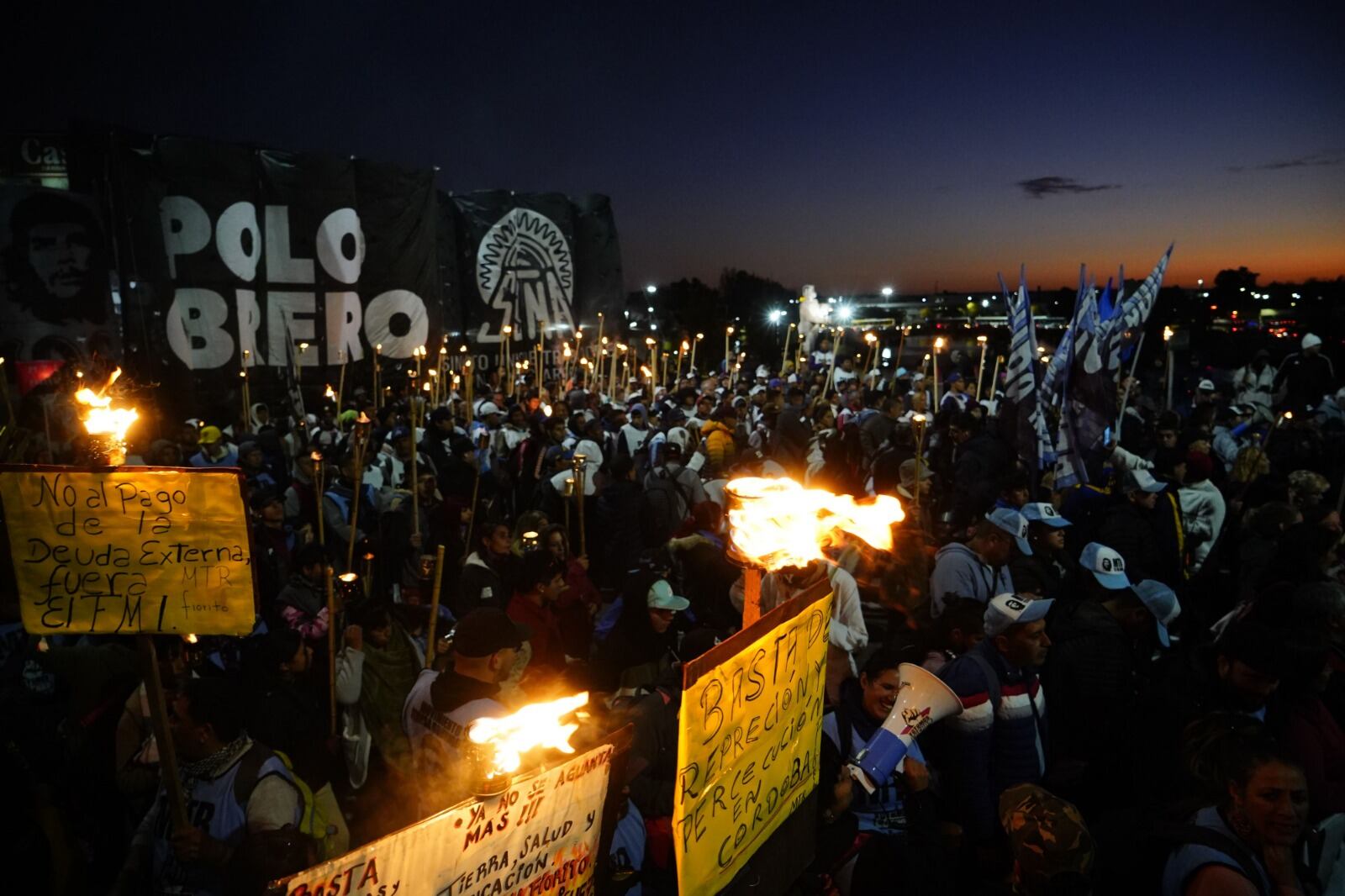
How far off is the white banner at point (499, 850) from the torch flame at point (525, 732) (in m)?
0.07

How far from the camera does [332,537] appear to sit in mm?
8086

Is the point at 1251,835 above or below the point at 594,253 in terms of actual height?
below

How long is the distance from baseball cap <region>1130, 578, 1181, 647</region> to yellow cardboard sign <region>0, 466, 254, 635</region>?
16.4 ft

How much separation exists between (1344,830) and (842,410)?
11741mm

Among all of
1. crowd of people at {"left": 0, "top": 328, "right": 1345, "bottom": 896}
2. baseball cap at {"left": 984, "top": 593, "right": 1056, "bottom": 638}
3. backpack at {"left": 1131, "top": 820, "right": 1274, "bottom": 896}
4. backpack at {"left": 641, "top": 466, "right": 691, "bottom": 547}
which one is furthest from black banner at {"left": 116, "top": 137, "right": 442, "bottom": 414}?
backpack at {"left": 1131, "top": 820, "right": 1274, "bottom": 896}

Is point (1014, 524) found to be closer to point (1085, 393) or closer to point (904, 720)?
point (904, 720)

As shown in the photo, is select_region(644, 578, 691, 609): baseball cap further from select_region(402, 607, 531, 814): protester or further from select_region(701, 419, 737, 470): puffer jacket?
select_region(701, 419, 737, 470): puffer jacket

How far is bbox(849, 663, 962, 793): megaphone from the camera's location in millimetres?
3221

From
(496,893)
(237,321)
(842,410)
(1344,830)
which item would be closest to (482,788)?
(496,893)

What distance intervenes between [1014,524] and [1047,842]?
386cm

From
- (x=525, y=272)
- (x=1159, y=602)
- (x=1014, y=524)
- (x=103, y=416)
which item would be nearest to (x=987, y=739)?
(x=1159, y=602)

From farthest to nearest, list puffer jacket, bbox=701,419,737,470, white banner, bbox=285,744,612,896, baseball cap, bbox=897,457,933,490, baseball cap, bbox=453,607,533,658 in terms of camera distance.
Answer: puffer jacket, bbox=701,419,737,470 < baseball cap, bbox=897,457,933,490 < baseball cap, bbox=453,607,533,658 < white banner, bbox=285,744,612,896

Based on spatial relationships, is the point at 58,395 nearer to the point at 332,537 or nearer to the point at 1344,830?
the point at 332,537

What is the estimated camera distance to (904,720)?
135 inches
